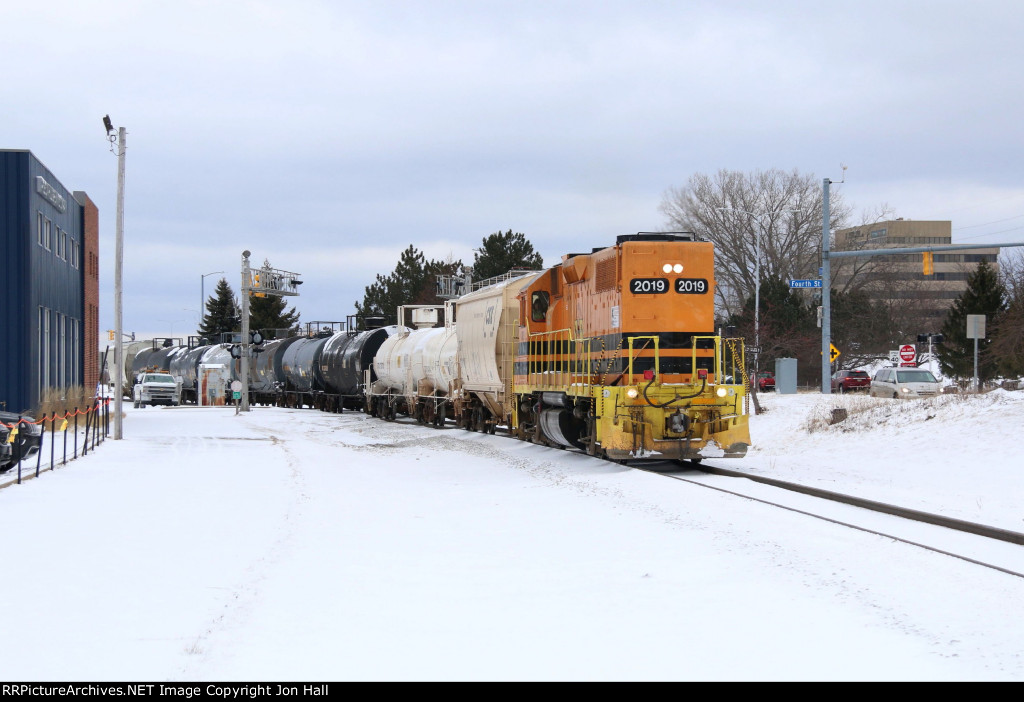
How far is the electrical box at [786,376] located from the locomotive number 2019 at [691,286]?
2024 cm

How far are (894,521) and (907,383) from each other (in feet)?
93.1

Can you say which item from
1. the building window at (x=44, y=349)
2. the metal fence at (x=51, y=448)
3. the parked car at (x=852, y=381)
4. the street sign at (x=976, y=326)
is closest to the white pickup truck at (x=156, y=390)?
the building window at (x=44, y=349)

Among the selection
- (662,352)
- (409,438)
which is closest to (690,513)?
(662,352)

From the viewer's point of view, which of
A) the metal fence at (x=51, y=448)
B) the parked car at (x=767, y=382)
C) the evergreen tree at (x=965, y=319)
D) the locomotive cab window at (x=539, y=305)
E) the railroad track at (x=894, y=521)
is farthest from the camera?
the parked car at (x=767, y=382)

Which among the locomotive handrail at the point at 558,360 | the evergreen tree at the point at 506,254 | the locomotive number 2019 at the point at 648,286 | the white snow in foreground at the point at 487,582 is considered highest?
the evergreen tree at the point at 506,254

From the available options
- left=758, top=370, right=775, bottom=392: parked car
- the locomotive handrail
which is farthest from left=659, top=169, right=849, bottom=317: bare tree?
the locomotive handrail

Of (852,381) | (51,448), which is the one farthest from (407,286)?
(51,448)

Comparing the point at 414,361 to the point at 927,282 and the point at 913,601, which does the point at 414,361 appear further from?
the point at 927,282

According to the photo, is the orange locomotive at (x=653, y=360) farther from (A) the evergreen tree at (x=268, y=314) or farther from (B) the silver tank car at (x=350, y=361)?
(A) the evergreen tree at (x=268, y=314)

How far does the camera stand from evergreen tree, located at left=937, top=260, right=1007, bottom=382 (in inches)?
1917

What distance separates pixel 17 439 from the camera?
15.5 meters

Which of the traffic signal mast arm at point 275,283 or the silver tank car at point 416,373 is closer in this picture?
the silver tank car at point 416,373

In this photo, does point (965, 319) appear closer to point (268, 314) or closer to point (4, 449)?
point (4, 449)

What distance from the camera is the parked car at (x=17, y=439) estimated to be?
15.7m
